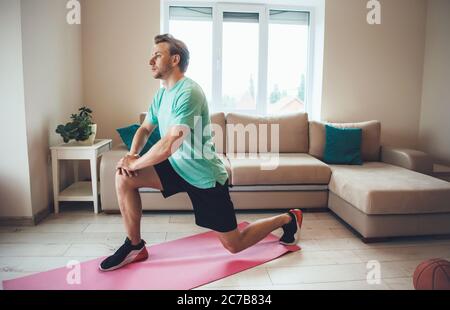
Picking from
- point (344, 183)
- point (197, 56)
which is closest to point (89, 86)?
point (197, 56)

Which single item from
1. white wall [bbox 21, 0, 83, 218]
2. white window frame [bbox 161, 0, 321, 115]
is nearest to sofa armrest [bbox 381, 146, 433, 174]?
white window frame [bbox 161, 0, 321, 115]

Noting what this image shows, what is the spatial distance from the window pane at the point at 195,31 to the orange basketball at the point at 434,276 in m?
3.10

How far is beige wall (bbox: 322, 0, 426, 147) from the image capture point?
12.8ft

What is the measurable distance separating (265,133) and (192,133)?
183cm

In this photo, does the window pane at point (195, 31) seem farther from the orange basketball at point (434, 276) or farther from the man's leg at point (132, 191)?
the orange basketball at point (434, 276)

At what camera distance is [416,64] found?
13.3 feet

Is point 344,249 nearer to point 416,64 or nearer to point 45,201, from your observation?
point 45,201

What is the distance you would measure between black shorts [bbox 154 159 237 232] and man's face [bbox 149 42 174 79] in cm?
49

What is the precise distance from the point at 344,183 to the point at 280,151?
1.02 meters

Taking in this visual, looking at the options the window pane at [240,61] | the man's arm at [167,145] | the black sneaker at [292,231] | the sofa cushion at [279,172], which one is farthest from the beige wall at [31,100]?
the black sneaker at [292,231]

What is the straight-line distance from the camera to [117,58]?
371 cm

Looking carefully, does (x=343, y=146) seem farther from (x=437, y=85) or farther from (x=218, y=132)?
(x=437, y=85)

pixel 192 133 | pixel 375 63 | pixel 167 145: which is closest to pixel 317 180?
pixel 192 133

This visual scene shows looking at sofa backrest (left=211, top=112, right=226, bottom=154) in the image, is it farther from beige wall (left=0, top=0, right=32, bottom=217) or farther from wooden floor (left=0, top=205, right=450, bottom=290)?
beige wall (left=0, top=0, right=32, bottom=217)
